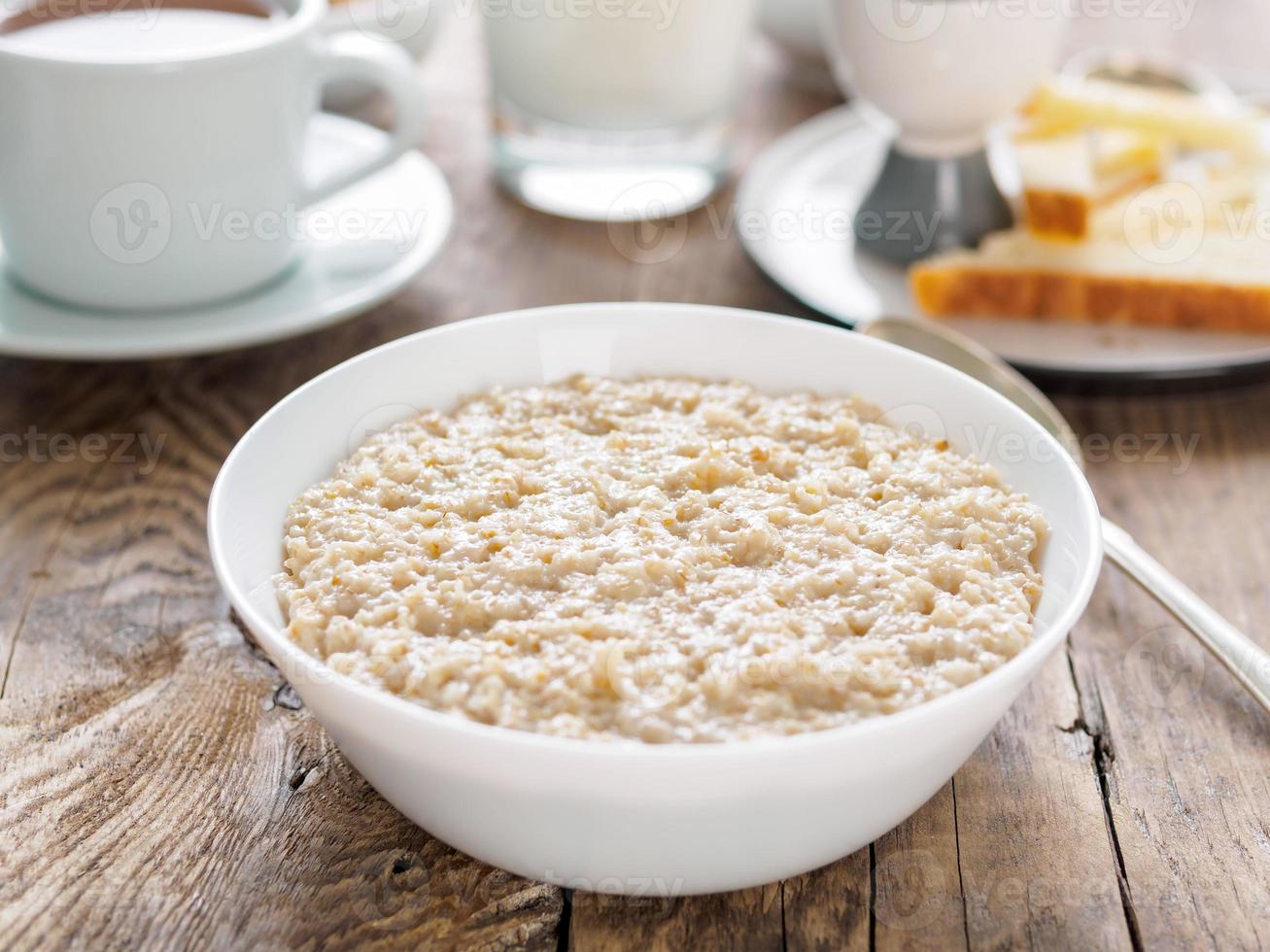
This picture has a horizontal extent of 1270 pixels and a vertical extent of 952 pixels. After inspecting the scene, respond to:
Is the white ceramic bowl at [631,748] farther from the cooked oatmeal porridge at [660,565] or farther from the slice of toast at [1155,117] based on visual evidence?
the slice of toast at [1155,117]

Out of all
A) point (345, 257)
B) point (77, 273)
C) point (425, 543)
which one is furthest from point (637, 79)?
point (425, 543)

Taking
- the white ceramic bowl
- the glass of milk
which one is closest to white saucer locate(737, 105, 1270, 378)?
the glass of milk

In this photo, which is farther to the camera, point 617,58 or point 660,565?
point 617,58

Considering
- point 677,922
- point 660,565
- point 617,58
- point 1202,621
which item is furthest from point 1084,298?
point 677,922

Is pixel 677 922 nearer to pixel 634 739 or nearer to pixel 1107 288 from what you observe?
pixel 634 739

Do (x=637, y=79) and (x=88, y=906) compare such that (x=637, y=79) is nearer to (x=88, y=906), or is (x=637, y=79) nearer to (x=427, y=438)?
(x=427, y=438)

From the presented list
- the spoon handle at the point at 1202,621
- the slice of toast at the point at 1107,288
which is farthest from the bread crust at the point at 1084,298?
the spoon handle at the point at 1202,621
